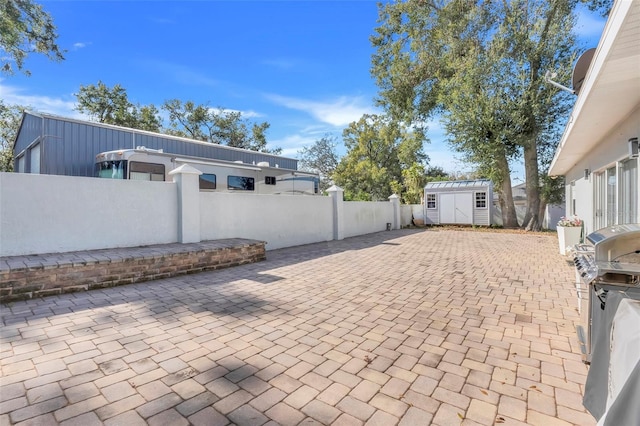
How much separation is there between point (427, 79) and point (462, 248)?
10919 mm

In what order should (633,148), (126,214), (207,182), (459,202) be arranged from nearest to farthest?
1. (633,148)
2. (126,214)
3. (207,182)
4. (459,202)

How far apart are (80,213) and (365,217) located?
1009 centimetres

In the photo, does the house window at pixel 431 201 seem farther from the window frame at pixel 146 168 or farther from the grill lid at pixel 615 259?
the grill lid at pixel 615 259

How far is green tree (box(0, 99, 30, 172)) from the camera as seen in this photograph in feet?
57.1

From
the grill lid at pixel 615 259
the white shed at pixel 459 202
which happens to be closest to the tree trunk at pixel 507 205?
the white shed at pixel 459 202

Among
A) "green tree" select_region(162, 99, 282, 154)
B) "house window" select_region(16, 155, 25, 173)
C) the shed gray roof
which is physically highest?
"green tree" select_region(162, 99, 282, 154)

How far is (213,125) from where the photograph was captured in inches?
954

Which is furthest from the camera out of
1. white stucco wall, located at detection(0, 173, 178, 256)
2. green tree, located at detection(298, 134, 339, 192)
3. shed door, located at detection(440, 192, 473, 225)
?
green tree, located at detection(298, 134, 339, 192)

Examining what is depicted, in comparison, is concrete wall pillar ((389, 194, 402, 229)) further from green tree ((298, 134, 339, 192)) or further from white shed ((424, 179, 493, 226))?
green tree ((298, 134, 339, 192))

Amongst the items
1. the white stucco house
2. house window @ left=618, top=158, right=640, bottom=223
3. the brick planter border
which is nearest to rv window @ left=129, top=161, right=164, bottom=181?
the brick planter border

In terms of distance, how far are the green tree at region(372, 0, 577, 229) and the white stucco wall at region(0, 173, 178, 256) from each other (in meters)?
12.4

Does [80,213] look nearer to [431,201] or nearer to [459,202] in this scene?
[431,201]

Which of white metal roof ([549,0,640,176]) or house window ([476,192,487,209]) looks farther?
house window ([476,192,487,209])

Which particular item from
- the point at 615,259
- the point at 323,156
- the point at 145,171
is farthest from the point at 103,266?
the point at 323,156
